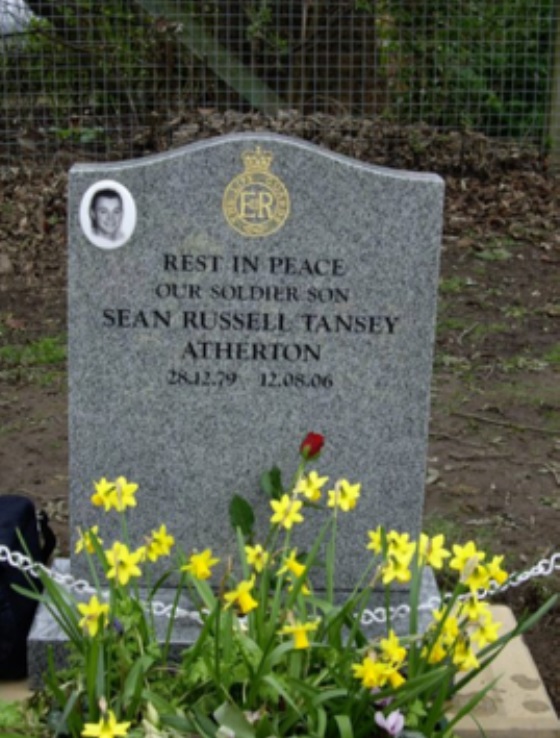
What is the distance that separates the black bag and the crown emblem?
1.10 meters

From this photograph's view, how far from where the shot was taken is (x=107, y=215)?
10.9ft

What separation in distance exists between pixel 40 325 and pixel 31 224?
141 cm

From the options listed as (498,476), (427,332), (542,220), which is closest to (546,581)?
(498,476)

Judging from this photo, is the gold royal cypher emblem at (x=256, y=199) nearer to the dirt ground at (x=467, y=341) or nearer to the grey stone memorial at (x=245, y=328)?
the grey stone memorial at (x=245, y=328)

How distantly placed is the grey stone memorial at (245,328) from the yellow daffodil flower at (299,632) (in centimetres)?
86

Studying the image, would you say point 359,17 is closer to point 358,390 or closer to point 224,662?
point 358,390

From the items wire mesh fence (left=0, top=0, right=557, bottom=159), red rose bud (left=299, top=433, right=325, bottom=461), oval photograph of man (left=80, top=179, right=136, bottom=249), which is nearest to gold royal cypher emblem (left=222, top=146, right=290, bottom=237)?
oval photograph of man (left=80, top=179, right=136, bottom=249)

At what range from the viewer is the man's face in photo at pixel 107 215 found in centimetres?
331

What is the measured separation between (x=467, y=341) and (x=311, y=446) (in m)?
3.29

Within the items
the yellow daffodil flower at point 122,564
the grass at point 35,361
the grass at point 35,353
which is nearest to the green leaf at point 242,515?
the yellow daffodil flower at point 122,564

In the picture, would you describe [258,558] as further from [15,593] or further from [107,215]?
[107,215]

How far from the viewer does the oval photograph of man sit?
331 centimetres

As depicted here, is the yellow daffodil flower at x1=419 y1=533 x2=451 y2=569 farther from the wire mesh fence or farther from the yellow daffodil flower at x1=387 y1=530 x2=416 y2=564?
the wire mesh fence

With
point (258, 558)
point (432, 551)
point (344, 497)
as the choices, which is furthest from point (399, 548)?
point (258, 558)
